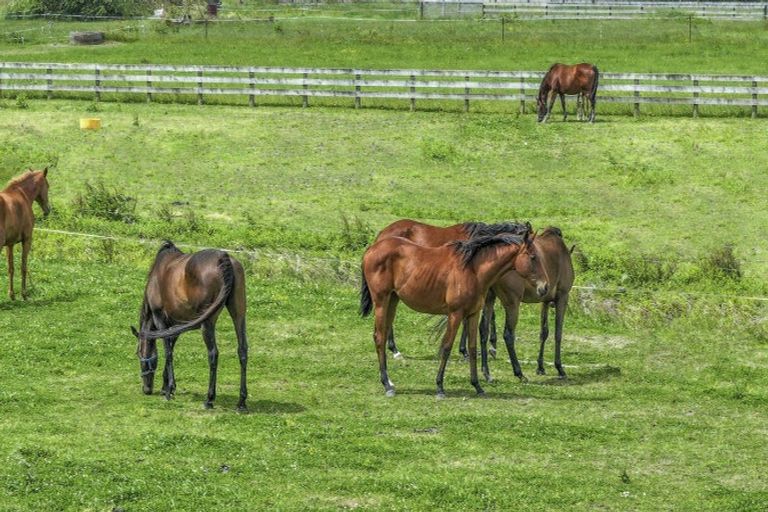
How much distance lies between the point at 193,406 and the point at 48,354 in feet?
12.4

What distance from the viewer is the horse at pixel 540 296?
2053cm

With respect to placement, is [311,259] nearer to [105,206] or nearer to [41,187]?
[41,187]

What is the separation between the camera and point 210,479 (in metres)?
15.6

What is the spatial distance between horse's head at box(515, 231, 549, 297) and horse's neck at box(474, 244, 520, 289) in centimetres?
10

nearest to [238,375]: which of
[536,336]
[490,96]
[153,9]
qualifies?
[536,336]

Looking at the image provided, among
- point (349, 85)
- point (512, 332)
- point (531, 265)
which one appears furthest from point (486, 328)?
point (349, 85)

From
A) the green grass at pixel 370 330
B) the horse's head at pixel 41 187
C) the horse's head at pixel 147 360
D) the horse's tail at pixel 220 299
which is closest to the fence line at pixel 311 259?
the green grass at pixel 370 330

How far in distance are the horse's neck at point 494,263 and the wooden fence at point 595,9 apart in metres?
59.7

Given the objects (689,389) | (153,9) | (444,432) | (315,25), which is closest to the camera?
(444,432)

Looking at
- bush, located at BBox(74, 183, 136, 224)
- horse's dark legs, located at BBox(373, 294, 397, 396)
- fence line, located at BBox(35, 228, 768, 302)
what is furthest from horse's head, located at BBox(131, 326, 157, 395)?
bush, located at BBox(74, 183, 136, 224)

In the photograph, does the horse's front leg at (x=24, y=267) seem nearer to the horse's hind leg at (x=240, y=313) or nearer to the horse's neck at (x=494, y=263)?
the horse's hind leg at (x=240, y=313)

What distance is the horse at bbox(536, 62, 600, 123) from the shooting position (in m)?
43.1

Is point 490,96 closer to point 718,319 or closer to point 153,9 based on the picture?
point 718,319

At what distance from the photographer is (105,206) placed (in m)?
32.8
